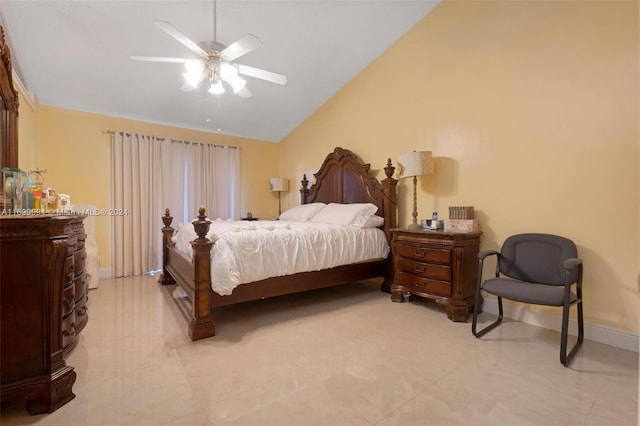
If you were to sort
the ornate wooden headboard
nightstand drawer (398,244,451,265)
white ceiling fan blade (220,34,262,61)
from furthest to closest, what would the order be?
the ornate wooden headboard, nightstand drawer (398,244,451,265), white ceiling fan blade (220,34,262,61)

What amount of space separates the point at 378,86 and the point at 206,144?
296 centimetres

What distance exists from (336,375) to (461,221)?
186 centimetres

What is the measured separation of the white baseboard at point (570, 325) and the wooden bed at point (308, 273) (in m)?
1.16

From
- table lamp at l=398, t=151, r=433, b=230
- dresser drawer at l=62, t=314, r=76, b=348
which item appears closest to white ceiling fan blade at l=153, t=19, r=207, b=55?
dresser drawer at l=62, t=314, r=76, b=348

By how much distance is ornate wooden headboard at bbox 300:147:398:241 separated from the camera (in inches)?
141

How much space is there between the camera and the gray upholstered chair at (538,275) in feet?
6.21

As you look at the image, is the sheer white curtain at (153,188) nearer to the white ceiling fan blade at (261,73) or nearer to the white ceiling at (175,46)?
the white ceiling at (175,46)

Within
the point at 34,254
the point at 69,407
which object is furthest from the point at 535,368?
the point at 34,254

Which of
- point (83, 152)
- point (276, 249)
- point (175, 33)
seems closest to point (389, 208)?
point (276, 249)

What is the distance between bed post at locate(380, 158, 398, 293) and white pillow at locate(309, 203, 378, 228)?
0.17 m

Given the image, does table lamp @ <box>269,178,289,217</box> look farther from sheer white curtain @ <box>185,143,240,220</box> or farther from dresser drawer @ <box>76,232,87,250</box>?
dresser drawer @ <box>76,232,87,250</box>

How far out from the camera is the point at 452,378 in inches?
67.6

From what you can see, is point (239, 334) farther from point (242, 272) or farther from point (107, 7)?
point (107, 7)

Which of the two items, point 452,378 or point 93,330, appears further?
point 93,330
